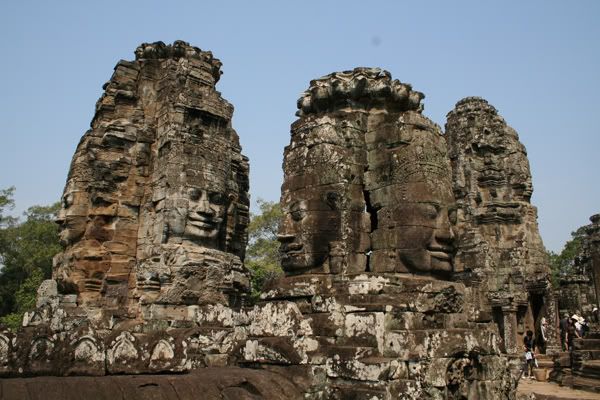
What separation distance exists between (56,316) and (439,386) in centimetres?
859

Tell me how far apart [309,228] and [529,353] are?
587 inches

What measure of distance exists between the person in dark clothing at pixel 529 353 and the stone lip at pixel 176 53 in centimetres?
1345

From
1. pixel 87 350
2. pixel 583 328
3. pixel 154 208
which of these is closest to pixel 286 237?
pixel 87 350

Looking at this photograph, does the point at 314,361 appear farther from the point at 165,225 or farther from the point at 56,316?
the point at 56,316

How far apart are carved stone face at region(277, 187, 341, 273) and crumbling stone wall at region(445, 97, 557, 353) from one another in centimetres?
1397

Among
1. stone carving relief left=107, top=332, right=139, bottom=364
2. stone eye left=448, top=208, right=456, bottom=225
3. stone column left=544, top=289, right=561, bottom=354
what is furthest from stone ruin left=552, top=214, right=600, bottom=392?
stone carving relief left=107, top=332, right=139, bottom=364

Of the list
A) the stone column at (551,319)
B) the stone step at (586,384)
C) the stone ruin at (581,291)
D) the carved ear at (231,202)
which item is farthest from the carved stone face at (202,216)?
the stone ruin at (581,291)

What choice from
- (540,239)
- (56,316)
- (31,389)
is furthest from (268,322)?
(540,239)

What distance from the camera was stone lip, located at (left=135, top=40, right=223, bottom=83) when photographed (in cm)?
1190

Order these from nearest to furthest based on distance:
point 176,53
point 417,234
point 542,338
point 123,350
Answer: point 123,350, point 417,234, point 176,53, point 542,338

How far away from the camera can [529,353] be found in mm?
18156

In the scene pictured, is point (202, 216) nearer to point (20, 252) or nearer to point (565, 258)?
point (20, 252)

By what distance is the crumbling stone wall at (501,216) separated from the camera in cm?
1972

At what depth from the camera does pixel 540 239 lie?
21172mm
